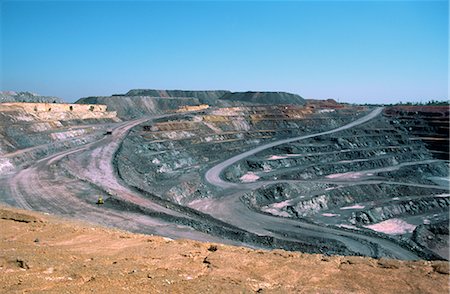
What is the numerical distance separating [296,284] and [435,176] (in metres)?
62.5

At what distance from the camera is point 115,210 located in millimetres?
27016

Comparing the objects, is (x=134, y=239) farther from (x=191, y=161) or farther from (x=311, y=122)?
(x=311, y=122)

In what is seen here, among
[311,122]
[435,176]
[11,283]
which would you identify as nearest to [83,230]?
[11,283]

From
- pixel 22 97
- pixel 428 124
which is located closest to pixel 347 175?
pixel 428 124

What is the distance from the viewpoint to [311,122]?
88.8 metres

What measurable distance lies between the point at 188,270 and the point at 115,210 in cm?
1713

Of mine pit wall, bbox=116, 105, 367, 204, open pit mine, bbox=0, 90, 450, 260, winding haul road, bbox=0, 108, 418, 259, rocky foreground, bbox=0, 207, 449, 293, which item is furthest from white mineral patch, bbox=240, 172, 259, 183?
rocky foreground, bbox=0, 207, 449, 293

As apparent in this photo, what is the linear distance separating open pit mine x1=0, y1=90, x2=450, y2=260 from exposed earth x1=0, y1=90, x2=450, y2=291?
0.59 feet

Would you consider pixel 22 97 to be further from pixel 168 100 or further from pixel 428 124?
pixel 428 124

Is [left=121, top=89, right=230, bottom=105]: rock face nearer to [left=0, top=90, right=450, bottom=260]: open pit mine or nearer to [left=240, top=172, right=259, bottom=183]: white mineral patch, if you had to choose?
[left=0, top=90, right=450, bottom=260]: open pit mine

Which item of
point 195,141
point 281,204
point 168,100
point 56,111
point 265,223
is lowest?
point 281,204

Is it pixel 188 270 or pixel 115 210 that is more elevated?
pixel 188 270

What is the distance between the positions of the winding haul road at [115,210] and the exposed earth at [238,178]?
0.44ft

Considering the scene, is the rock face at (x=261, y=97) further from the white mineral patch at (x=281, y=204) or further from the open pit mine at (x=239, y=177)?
the white mineral patch at (x=281, y=204)
